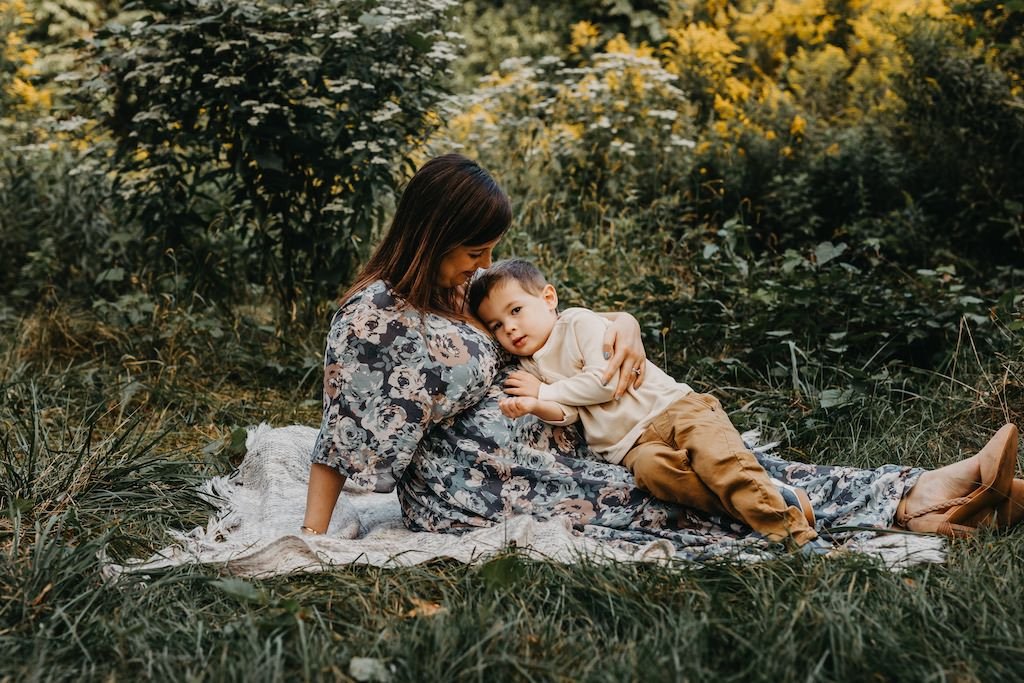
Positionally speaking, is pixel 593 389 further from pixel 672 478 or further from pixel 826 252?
pixel 826 252

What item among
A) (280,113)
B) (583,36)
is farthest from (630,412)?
(583,36)

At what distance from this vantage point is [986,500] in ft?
7.91

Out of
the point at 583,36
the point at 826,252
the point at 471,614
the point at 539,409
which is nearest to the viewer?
the point at 471,614

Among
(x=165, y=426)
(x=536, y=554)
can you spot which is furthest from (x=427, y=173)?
(x=165, y=426)

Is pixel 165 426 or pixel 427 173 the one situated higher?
pixel 427 173

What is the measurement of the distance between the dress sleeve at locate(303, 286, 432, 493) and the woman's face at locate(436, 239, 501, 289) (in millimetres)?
152

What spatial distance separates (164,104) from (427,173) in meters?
2.38

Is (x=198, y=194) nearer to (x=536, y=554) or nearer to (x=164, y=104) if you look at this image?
(x=164, y=104)

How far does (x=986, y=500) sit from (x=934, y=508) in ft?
0.46

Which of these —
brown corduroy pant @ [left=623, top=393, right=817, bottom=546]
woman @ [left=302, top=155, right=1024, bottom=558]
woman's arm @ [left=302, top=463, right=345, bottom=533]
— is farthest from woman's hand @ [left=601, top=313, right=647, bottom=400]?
woman's arm @ [left=302, top=463, right=345, bottom=533]

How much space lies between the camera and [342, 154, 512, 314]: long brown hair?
8.10 feet

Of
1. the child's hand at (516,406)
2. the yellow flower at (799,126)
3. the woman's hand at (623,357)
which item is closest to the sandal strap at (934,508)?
the woman's hand at (623,357)

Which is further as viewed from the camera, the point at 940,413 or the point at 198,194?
the point at 198,194

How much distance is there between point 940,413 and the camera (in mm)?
3359
